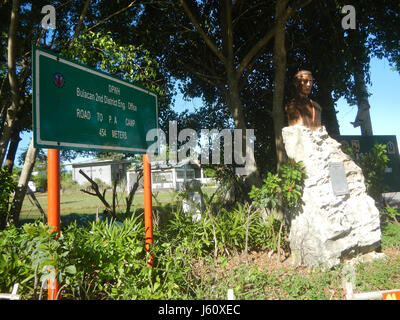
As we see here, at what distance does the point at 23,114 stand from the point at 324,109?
811cm

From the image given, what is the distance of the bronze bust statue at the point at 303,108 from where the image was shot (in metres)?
5.05

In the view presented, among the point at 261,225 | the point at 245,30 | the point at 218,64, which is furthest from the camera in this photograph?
the point at 218,64

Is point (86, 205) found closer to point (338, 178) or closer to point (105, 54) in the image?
point (105, 54)

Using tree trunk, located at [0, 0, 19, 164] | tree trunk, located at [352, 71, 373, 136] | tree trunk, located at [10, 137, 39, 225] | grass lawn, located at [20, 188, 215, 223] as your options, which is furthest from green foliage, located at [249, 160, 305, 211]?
tree trunk, located at [352, 71, 373, 136]

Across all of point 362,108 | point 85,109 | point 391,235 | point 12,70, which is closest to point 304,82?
point 391,235

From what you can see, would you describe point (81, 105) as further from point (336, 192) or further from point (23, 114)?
point (23, 114)

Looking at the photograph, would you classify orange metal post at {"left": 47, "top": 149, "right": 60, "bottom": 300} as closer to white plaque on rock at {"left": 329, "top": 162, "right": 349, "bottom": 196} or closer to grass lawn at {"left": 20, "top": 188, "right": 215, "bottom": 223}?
grass lawn at {"left": 20, "top": 188, "right": 215, "bottom": 223}

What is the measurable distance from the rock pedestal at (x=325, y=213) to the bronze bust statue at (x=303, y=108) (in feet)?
0.80

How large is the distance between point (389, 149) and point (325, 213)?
4952 millimetres

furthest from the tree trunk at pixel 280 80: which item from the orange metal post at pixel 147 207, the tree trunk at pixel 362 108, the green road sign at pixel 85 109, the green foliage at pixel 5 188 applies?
the green foliage at pixel 5 188

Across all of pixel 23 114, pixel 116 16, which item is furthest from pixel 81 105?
pixel 23 114

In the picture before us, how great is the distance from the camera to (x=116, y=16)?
277 inches

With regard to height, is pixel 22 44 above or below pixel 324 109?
above

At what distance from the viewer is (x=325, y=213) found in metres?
4.40
